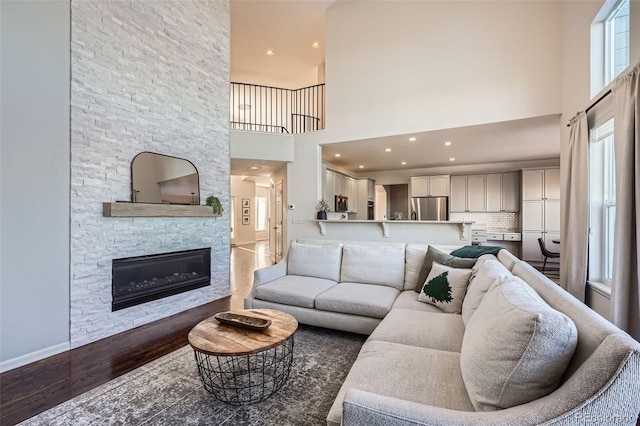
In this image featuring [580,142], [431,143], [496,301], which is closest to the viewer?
[496,301]

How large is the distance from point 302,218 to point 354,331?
3205 mm

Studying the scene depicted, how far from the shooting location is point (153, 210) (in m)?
3.43

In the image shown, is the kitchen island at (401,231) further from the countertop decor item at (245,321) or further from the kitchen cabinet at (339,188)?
the countertop decor item at (245,321)

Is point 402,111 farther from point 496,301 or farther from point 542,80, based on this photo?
point 496,301

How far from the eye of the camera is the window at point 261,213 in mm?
13415

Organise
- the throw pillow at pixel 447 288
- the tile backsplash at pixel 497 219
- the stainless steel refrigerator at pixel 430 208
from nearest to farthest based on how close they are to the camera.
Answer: the throw pillow at pixel 447 288 → the tile backsplash at pixel 497 219 → the stainless steel refrigerator at pixel 430 208

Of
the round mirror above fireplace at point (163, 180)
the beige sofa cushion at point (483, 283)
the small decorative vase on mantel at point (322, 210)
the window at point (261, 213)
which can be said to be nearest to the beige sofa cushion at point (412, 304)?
the beige sofa cushion at point (483, 283)

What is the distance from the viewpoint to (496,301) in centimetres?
133

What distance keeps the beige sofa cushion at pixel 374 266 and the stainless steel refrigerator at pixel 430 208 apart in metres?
4.94

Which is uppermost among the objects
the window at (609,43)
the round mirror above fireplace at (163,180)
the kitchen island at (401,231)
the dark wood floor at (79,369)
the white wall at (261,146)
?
the window at (609,43)

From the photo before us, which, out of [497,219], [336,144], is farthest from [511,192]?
[336,144]

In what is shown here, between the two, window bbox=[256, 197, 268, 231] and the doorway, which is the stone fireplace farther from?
window bbox=[256, 197, 268, 231]

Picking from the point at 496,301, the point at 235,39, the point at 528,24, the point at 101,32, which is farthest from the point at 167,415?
the point at 235,39

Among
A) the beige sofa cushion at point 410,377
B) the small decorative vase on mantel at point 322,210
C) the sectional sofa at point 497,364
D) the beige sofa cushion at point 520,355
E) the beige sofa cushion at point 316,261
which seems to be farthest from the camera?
the small decorative vase on mantel at point 322,210
